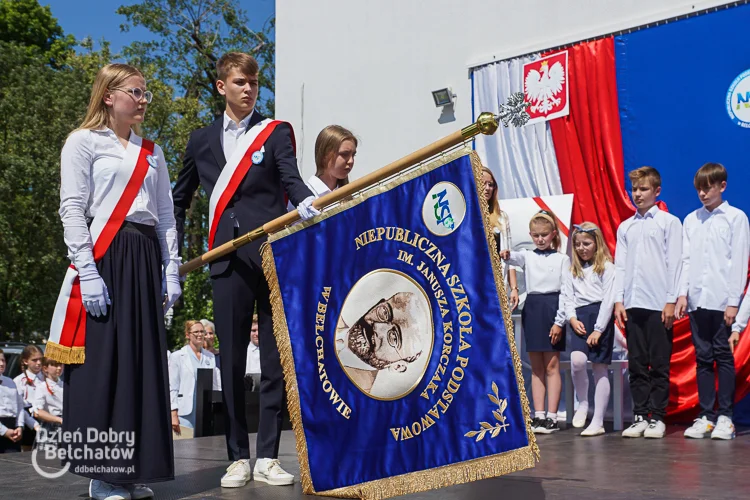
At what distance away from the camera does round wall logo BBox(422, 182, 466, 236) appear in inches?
132

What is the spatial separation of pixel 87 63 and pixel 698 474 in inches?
842

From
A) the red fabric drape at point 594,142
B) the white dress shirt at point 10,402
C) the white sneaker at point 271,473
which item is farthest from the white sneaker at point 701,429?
the white dress shirt at point 10,402

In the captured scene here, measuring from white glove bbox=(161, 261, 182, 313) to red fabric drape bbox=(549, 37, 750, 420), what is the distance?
4.77 meters

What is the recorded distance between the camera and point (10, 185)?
18.8 metres

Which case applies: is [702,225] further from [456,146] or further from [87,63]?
[87,63]

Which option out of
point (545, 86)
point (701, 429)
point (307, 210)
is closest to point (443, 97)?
point (545, 86)

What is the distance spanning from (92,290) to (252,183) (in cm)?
84

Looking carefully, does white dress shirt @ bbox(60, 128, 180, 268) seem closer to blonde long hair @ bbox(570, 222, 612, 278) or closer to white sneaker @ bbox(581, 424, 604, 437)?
white sneaker @ bbox(581, 424, 604, 437)

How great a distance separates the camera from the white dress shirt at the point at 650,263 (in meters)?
6.06

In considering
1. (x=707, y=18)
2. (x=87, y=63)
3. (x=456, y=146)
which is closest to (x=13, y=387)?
(x=456, y=146)

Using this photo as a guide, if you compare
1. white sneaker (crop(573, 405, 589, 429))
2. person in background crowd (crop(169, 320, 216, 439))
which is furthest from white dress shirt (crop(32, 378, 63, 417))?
white sneaker (crop(573, 405, 589, 429))

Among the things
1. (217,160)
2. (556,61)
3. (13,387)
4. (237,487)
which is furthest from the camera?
(556,61)

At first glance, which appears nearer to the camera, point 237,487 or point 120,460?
point 120,460

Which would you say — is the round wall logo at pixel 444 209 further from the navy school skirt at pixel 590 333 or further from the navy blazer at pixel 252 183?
the navy school skirt at pixel 590 333
